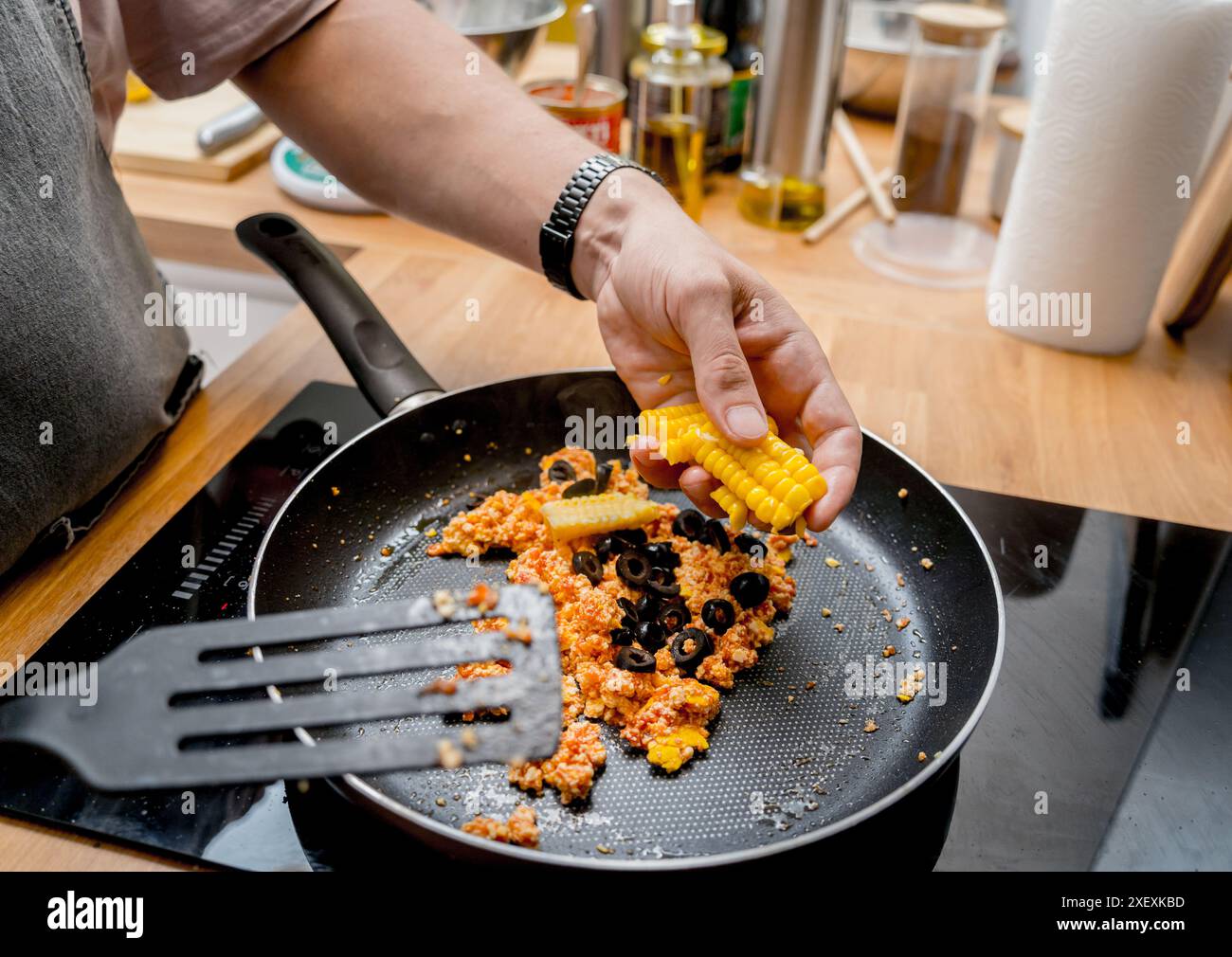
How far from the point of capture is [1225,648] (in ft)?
3.06

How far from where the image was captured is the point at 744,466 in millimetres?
869

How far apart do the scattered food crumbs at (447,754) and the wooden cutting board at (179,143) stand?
1584 mm

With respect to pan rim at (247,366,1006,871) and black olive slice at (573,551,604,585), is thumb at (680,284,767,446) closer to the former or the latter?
black olive slice at (573,551,604,585)

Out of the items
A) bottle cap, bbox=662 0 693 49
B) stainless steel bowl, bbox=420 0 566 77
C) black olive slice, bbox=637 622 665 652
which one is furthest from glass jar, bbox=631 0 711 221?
black olive slice, bbox=637 622 665 652

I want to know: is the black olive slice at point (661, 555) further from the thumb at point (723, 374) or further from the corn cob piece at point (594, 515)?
the thumb at point (723, 374)

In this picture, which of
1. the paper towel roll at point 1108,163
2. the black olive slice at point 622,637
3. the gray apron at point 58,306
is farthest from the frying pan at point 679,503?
the paper towel roll at point 1108,163

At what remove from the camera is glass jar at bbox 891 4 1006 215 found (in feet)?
5.03

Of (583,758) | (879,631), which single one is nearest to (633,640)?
(583,758)

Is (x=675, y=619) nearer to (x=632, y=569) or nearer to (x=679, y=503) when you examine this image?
(x=632, y=569)

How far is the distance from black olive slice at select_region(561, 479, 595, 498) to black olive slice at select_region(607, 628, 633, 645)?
0.20 meters

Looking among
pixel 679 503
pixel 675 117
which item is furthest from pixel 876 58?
pixel 679 503

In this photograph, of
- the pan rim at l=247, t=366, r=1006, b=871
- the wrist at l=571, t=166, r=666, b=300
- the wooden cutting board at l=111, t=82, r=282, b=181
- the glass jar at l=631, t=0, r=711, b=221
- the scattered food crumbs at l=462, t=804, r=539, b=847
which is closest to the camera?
the pan rim at l=247, t=366, r=1006, b=871

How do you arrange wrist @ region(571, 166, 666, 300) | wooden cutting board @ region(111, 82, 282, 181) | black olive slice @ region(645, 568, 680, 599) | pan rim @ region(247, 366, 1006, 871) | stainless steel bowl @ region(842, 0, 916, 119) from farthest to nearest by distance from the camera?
1. stainless steel bowl @ region(842, 0, 916, 119)
2. wooden cutting board @ region(111, 82, 282, 181)
3. wrist @ region(571, 166, 666, 300)
4. black olive slice @ region(645, 568, 680, 599)
5. pan rim @ region(247, 366, 1006, 871)
